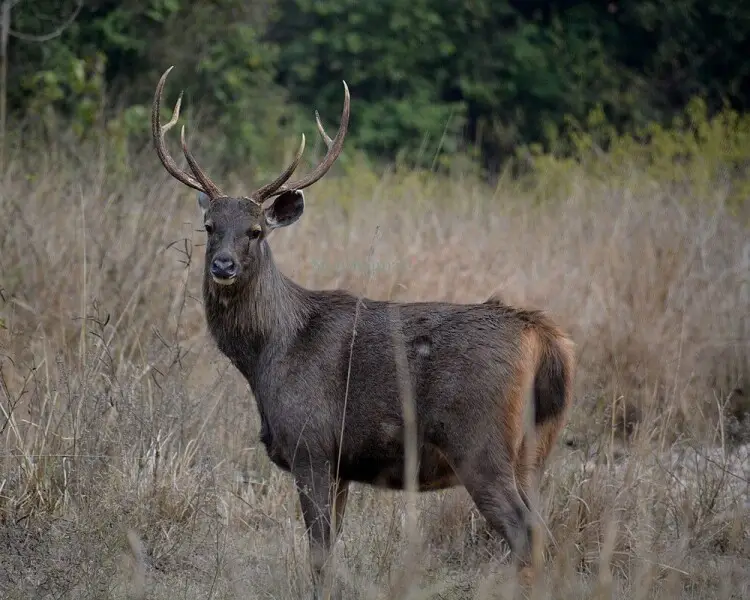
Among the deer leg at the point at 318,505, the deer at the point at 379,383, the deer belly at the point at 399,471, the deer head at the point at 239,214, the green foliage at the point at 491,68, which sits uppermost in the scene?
the green foliage at the point at 491,68

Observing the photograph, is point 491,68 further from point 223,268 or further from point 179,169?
point 223,268

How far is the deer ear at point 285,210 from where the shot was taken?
6543mm

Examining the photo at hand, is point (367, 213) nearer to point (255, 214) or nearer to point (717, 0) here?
point (255, 214)

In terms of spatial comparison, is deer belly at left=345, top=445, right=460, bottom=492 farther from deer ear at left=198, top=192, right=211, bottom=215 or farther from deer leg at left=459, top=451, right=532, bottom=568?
deer ear at left=198, top=192, right=211, bottom=215

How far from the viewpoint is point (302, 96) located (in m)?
21.9

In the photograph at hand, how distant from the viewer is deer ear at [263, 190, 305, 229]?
21.5 feet

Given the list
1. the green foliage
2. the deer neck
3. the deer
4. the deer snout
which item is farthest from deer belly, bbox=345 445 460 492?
the green foliage

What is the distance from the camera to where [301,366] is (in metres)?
6.18

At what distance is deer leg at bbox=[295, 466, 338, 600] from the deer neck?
72 cm

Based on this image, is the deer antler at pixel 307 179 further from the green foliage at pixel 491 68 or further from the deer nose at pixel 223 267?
the green foliage at pixel 491 68

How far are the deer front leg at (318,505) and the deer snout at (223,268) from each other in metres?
1.04

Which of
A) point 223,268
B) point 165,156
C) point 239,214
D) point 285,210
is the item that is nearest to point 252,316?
point 223,268

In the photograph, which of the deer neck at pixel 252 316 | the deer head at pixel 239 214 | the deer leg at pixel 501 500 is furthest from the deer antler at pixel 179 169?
the deer leg at pixel 501 500

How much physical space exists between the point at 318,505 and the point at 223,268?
1.28m
